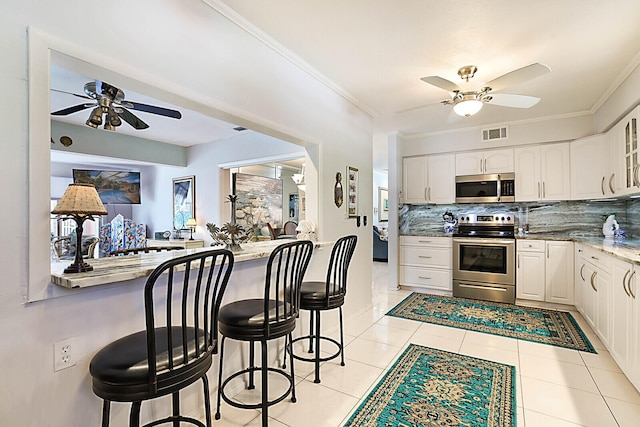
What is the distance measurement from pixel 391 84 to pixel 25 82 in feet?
9.59

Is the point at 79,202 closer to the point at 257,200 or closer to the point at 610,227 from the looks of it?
the point at 257,200

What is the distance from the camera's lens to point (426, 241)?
495cm

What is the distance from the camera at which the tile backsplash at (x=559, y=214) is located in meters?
4.02

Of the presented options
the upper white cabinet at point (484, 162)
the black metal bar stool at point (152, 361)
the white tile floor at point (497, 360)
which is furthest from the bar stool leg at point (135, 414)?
the upper white cabinet at point (484, 162)

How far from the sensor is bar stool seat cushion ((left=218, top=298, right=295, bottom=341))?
1.79m

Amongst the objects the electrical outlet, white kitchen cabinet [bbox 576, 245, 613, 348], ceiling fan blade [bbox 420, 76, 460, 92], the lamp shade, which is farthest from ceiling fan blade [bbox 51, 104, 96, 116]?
white kitchen cabinet [bbox 576, 245, 613, 348]

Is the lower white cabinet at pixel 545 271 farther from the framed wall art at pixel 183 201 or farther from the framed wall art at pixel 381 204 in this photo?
the framed wall art at pixel 381 204

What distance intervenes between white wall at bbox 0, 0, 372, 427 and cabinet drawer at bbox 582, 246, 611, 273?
311cm

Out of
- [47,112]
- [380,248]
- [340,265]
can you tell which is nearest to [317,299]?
[340,265]

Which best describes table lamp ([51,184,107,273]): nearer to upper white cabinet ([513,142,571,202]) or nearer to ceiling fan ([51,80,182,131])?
ceiling fan ([51,80,182,131])

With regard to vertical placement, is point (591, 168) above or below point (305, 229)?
above

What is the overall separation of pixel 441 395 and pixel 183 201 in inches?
214

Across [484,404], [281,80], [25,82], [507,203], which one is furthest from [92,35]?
[507,203]

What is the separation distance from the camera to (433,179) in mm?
5129
